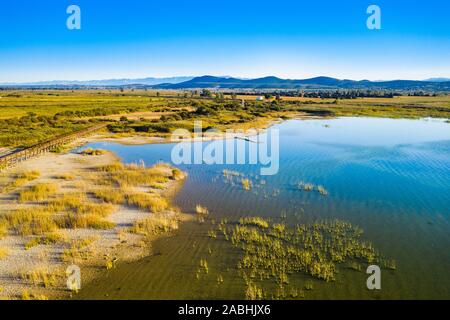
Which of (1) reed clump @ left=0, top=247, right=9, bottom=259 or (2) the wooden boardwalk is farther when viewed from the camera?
(2) the wooden boardwalk

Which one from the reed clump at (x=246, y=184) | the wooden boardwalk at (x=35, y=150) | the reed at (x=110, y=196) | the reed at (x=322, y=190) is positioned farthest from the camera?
the wooden boardwalk at (x=35, y=150)

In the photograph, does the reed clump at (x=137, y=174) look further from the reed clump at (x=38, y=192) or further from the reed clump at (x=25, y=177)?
the reed clump at (x=25, y=177)

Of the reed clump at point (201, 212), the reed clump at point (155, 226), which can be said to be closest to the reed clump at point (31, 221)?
the reed clump at point (155, 226)

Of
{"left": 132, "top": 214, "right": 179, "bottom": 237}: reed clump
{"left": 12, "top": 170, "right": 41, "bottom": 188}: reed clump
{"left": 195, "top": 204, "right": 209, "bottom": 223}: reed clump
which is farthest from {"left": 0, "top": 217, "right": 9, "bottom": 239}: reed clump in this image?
{"left": 195, "top": 204, "right": 209, "bottom": 223}: reed clump

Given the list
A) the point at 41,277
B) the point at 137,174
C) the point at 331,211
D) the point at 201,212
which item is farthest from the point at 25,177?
the point at 331,211

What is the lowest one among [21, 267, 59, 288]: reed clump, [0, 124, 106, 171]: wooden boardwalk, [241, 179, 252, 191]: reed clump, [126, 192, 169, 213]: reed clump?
[21, 267, 59, 288]: reed clump

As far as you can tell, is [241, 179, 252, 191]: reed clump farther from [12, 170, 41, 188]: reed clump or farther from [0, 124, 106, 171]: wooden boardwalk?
[0, 124, 106, 171]: wooden boardwalk

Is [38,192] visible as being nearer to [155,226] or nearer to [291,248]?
[155,226]

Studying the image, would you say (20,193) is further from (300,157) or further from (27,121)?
(27,121)
